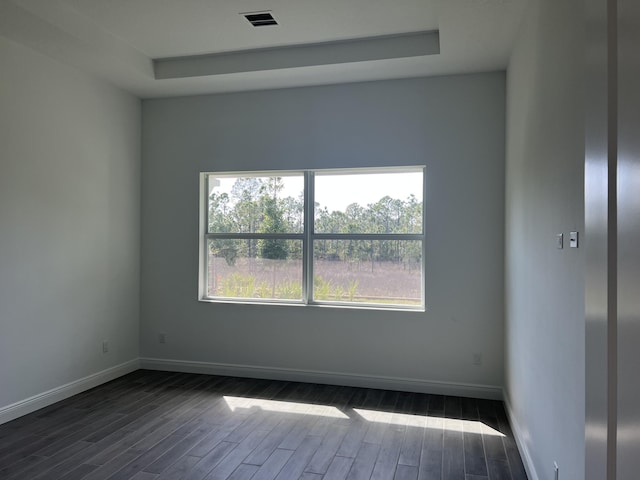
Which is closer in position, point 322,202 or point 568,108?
point 568,108

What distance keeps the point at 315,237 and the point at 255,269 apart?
0.74 meters

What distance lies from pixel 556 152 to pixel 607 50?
4.90ft

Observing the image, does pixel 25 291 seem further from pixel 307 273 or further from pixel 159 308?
pixel 307 273

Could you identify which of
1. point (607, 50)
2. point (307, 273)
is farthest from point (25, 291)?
point (607, 50)

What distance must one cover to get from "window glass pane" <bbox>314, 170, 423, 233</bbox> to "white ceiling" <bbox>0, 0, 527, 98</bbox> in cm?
94

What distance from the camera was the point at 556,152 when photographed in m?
2.07

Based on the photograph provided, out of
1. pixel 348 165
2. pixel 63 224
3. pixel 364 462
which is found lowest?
pixel 364 462

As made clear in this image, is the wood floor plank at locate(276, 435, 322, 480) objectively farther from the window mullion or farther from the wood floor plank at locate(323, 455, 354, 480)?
the window mullion

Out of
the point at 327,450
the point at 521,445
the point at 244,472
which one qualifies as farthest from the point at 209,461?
the point at 521,445

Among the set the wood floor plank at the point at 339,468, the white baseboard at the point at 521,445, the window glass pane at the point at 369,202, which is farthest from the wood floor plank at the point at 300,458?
the window glass pane at the point at 369,202

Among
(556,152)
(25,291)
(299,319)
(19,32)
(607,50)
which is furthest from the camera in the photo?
(299,319)

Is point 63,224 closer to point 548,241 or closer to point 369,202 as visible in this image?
point 369,202

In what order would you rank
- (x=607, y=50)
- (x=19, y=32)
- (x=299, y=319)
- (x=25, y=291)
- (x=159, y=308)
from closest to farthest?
1. (x=607, y=50)
2. (x=19, y=32)
3. (x=25, y=291)
4. (x=299, y=319)
5. (x=159, y=308)

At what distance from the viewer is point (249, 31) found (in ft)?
11.8
